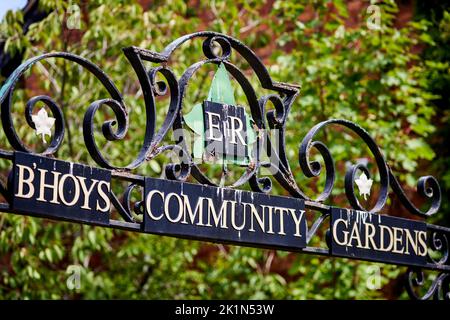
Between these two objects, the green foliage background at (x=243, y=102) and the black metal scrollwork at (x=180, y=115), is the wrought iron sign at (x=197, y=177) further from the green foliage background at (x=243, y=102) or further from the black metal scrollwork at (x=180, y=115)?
the green foliage background at (x=243, y=102)

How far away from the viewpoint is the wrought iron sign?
11.9ft

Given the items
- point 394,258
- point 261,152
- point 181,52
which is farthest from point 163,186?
point 181,52

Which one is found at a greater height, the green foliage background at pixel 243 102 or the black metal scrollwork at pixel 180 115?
the green foliage background at pixel 243 102

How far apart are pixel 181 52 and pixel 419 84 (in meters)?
2.15

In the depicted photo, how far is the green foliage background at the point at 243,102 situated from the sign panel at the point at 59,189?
426cm

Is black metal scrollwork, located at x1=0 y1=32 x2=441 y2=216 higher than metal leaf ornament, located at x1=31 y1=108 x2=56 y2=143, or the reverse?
black metal scrollwork, located at x1=0 y1=32 x2=441 y2=216

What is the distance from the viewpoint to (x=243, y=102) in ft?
29.8

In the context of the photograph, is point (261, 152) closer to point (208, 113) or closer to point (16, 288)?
point (208, 113)

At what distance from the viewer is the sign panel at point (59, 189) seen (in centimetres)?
352

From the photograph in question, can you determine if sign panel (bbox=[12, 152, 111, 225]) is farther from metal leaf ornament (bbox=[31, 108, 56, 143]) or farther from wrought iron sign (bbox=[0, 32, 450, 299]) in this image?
metal leaf ornament (bbox=[31, 108, 56, 143])

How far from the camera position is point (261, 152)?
172 inches

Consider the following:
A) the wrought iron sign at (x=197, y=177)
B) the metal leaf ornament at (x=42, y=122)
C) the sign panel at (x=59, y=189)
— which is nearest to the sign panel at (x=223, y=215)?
the wrought iron sign at (x=197, y=177)

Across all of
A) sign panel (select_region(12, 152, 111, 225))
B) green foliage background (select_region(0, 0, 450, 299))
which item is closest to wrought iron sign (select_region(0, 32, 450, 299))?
sign panel (select_region(12, 152, 111, 225))
